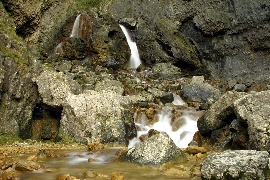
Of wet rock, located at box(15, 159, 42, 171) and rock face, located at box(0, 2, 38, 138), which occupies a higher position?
rock face, located at box(0, 2, 38, 138)

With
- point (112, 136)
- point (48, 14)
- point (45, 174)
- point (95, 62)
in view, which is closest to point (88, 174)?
point (45, 174)

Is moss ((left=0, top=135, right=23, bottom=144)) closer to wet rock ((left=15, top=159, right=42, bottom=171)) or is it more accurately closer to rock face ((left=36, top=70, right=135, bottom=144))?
rock face ((left=36, top=70, right=135, bottom=144))

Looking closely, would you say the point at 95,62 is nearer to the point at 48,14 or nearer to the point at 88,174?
the point at 48,14

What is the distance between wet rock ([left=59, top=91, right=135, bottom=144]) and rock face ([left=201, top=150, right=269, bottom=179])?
8.85 meters

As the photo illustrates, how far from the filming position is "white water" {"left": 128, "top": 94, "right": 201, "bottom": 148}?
19.7 metres

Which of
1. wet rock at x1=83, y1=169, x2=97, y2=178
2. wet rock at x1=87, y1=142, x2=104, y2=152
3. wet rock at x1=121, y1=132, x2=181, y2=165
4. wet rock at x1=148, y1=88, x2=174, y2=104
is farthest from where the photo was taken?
wet rock at x1=148, y1=88, x2=174, y2=104

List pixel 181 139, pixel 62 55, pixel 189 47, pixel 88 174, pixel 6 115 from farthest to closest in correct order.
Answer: pixel 189 47, pixel 62 55, pixel 181 139, pixel 6 115, pixel 88 174

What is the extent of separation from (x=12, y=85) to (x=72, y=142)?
4458 mm

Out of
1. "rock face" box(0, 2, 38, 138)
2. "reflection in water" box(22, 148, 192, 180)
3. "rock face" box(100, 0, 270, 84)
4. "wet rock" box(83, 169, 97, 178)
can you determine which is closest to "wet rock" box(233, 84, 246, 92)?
"rock face" box(100, 0, 270, 84)

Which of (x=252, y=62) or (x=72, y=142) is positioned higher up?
(x=252, y=62)

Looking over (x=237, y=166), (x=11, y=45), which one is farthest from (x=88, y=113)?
(x=237, y=166)

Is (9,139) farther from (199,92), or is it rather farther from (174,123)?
(199,92)

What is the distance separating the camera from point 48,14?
44875 millimetres

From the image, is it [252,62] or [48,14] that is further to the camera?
[48,14]
